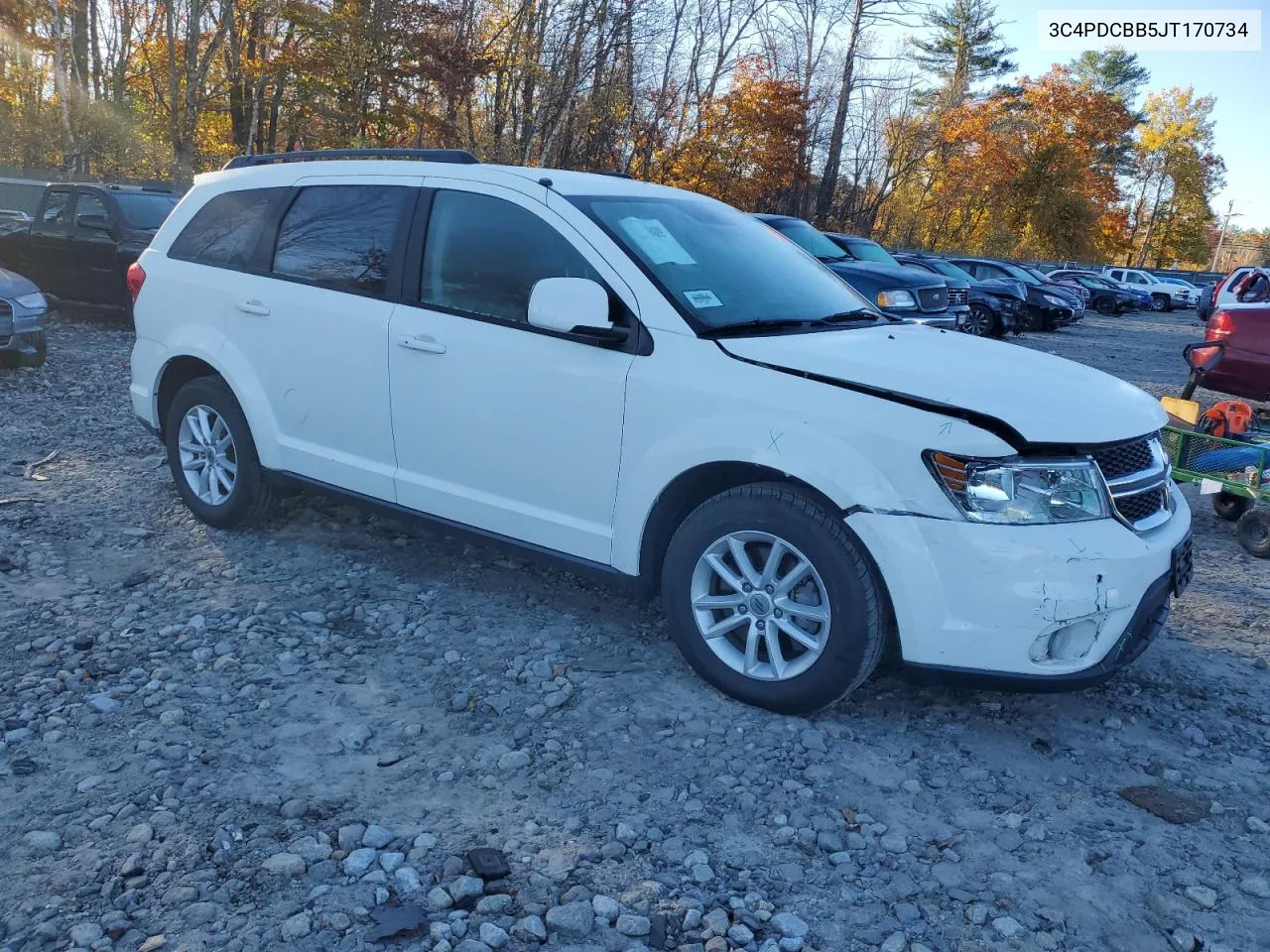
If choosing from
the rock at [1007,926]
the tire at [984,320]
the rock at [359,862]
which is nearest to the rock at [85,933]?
the rock at [359,862]

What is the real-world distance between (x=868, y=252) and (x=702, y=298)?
42.0 ft

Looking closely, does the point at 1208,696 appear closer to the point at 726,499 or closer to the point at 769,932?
the point at 726,499

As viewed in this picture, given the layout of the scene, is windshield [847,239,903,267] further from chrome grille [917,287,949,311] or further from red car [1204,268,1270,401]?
red car [1204,268,1270,401]

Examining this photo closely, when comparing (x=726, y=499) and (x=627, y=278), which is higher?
(x=627, y=278)

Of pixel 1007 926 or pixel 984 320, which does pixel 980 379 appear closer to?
pixel 1007 926

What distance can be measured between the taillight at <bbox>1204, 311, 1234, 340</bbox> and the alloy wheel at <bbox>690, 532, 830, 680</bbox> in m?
6.90

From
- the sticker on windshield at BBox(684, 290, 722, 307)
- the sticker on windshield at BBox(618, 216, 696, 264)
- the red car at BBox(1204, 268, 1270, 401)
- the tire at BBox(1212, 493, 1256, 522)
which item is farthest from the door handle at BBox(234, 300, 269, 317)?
the red car at BBox(1204, 268, 1270, 401)

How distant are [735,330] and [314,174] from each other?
234 centimetres

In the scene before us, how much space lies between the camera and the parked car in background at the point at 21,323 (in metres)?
8.95

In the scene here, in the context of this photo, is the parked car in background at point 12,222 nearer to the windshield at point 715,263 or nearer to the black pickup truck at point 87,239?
the black pickup truck at point 87,239

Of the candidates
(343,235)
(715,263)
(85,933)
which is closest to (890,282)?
(715,263)

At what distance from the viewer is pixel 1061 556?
3.20m

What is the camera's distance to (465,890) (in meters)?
2.65

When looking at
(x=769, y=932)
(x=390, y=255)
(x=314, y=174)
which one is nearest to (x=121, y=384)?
(x=314, y=174)
